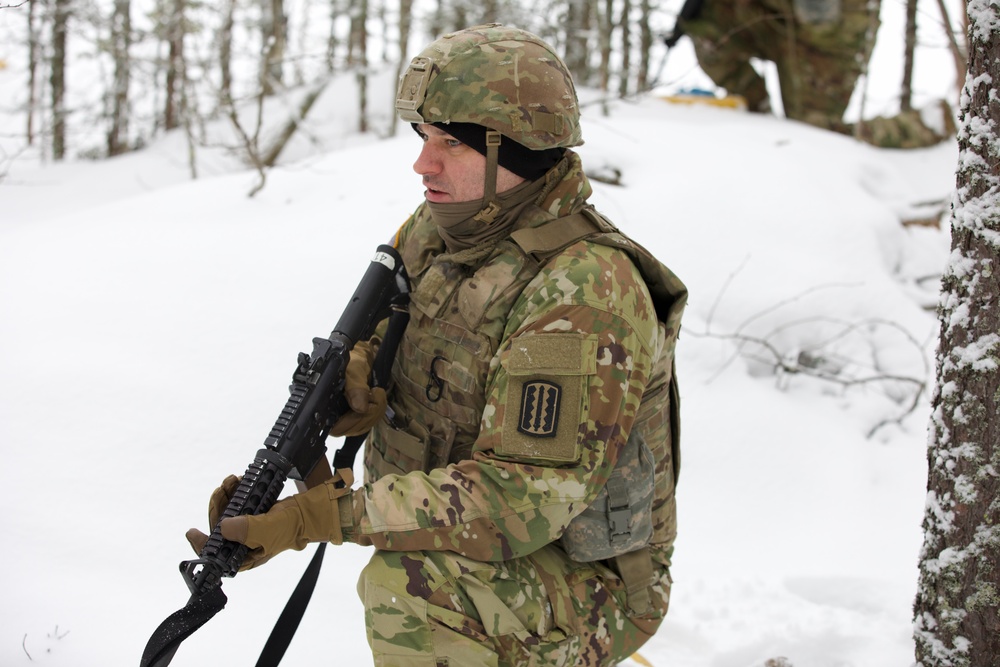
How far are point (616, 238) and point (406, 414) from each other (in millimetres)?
708

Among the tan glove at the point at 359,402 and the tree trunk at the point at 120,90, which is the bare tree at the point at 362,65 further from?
the tan glove at the point at 359,402

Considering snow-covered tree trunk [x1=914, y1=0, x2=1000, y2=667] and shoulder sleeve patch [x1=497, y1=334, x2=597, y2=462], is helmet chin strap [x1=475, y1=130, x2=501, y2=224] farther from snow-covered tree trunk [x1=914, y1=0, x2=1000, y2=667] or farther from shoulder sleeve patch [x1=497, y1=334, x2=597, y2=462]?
snow-covered tree trunk [x1=914, y1=0, x2=1000, y2=667]

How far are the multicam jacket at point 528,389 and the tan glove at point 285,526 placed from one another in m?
0.05

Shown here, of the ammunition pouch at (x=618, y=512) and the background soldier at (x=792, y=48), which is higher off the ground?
the background soldier at (x=792, y=48)

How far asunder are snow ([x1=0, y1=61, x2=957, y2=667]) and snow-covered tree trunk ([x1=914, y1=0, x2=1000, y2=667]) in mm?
581

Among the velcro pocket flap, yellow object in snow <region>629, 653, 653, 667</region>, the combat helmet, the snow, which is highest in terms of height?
the combat helmet

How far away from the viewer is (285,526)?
155 cm

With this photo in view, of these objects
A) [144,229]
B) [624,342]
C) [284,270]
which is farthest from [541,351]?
[144,229]

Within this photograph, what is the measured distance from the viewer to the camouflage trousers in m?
1.62

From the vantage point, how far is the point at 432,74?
177 cm

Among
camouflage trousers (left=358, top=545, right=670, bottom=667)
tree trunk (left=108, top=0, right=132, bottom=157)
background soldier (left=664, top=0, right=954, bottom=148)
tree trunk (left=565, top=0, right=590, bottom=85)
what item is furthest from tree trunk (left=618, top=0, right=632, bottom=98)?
camouflage trousers (left=358, top=545, right=670, bottom=667)

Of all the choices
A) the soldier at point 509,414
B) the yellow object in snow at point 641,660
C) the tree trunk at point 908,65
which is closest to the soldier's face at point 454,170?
the soldier at point 509,414

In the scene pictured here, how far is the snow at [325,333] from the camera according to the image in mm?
2346

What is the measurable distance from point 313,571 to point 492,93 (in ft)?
→ 4.02
